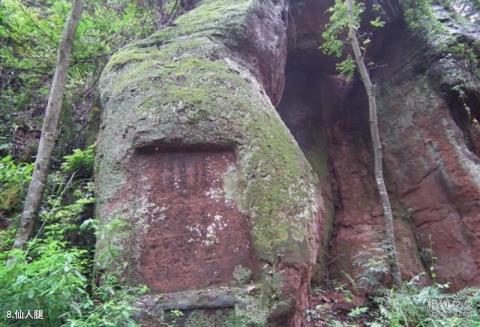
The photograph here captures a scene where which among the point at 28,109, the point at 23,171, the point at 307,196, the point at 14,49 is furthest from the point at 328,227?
the point at 14,49

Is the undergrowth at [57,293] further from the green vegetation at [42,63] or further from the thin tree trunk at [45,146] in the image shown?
the green vegetation at [42,63]

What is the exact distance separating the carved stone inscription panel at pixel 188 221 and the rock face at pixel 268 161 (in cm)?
1

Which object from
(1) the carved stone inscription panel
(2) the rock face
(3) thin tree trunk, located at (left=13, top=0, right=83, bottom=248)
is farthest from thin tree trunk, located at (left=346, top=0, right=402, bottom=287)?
(3) thin tree trunk, located at (left=13, top=0, right=83, bottom=248)

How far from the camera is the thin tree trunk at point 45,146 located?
4602 millimetres

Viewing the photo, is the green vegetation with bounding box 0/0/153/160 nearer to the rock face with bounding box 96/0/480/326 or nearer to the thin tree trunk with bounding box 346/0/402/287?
the rock face with bounding box 96/0/480/326

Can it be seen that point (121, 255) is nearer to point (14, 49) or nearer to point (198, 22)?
point (198, 22)

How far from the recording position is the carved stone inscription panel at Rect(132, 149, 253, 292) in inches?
166

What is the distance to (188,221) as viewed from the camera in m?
4.46

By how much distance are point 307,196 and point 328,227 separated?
11.2 feet

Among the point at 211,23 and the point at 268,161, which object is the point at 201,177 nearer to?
the point at 268,161

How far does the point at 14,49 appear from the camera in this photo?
25.6 feet

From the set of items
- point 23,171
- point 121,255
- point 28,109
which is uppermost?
point 28,109

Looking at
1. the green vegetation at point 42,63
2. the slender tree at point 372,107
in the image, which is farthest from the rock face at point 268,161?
the green vegetation at point 42,63

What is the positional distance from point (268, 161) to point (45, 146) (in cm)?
254
